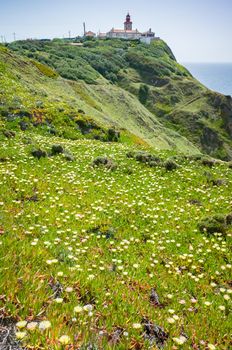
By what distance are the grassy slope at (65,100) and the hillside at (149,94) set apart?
0.55 metres

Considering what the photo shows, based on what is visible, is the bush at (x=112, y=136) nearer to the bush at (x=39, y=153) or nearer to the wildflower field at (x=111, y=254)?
the wildflower field at (x=111, y=254)

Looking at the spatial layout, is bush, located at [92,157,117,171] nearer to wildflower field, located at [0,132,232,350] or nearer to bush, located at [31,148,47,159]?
wildflower field, located at [0,132,232,350]

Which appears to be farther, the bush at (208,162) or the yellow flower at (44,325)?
the bush at (208,162)

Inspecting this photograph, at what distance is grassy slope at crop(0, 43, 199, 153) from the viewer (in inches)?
1452

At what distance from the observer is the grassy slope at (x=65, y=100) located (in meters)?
Answer: 36.9

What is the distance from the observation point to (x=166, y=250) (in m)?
10.4

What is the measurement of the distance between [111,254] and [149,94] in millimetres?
141077

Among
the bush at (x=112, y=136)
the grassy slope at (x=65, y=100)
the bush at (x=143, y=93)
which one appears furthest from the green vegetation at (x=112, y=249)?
the bush at (x=143, y=93)

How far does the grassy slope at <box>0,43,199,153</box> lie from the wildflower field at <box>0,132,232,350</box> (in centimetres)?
1787

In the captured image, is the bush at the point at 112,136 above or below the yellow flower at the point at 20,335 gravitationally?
below

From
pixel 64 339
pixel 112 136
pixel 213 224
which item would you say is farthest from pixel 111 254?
pixel 112 136

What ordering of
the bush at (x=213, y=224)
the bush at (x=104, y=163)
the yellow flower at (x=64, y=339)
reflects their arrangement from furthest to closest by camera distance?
the bush at (x=104, y=163), the bush at (x=213, y=224), the yellow flower at (x=64, y=339)

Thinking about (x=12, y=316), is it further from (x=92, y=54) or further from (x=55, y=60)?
(x=92, y=54)

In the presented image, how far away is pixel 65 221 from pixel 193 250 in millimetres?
4204
